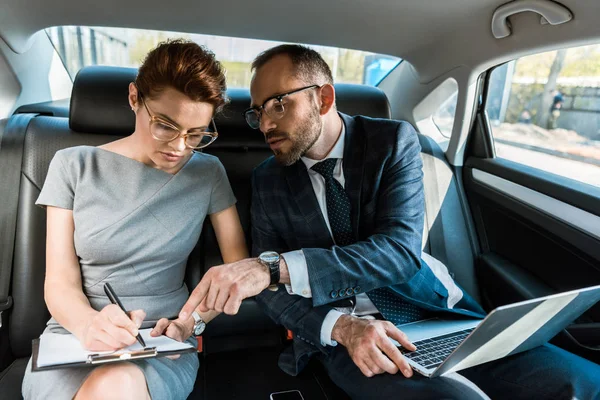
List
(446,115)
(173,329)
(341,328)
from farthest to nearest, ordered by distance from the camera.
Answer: (446,115) < (341,328) < (173,329)

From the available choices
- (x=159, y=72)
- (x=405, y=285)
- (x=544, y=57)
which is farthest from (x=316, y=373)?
(x=544, y=57)

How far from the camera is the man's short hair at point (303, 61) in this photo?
1580mm

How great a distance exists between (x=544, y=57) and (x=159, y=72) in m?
1.51

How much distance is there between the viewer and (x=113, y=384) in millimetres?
1107

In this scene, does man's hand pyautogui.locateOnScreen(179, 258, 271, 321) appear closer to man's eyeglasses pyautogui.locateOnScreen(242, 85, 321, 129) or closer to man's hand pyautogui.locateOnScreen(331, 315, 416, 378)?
man's hand pyautogui.locateOnScreen(331, 315, 416, 378)

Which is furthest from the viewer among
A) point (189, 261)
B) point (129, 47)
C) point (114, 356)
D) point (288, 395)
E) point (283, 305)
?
point (129, 47)

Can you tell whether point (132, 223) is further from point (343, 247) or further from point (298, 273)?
point (343, 247)

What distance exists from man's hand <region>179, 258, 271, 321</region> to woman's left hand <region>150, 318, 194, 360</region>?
3.4 inches

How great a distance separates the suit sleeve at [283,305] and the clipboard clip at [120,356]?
A: 1.70ft

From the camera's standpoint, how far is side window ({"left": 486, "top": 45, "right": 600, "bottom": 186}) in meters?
1.74

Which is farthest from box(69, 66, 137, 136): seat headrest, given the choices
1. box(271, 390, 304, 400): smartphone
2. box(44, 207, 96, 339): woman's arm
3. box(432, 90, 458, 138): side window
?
box(432, 90, 458, 138): side window

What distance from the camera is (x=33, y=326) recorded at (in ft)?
5.43

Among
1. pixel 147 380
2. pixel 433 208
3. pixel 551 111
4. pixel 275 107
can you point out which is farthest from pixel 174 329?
pixel 551 111

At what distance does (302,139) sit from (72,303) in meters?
0.87
